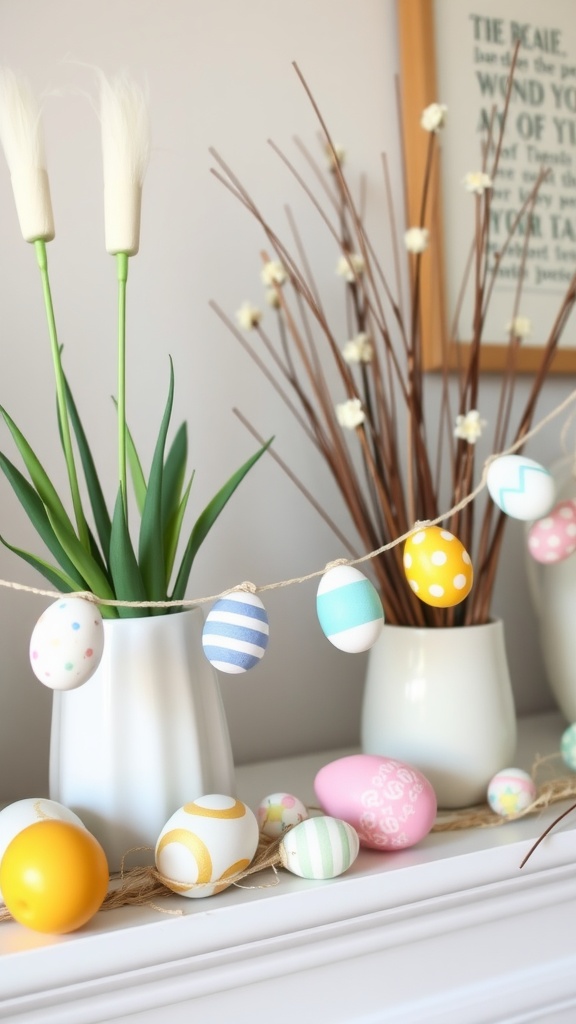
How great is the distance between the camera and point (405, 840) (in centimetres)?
53

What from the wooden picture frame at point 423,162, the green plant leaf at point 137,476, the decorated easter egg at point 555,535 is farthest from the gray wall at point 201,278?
the decorated easter egg at point 555,535

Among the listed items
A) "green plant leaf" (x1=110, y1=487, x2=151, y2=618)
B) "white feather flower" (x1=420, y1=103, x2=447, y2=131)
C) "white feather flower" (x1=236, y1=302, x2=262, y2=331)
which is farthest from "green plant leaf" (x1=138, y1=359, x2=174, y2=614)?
"white feather flower" (x1=420, y1=103, x2=447, y2=131)

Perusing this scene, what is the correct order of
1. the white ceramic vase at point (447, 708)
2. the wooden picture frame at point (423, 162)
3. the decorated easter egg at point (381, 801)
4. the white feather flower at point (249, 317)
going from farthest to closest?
the wooden picture frame at point (423, 162) → the white feather flower at point (249, 317) → the white ceramic vase at point (447, 708) → the decorated easter egg at point (381, 801)

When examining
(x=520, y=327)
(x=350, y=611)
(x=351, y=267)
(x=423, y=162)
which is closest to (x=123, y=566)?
(x=350, y=611)

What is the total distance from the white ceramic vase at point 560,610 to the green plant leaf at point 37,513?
1.45 ft

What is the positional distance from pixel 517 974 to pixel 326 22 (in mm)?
847

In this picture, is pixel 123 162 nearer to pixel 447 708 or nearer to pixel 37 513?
pixel 37 513

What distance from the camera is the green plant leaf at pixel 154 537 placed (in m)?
0.54

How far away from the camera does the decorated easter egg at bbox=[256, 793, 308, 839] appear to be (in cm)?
55

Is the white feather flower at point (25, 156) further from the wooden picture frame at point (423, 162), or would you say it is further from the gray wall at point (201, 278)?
the wooden picture frame at point (423, 162)

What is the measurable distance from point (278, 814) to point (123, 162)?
427 mm

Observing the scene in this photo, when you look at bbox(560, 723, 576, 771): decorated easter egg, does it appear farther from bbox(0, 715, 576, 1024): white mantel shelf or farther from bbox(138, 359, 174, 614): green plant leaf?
bbox(138, 359, 174, 614): green plant leaf

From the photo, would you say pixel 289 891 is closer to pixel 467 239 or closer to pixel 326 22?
pixel 467 239

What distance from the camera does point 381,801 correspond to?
21.2 inches
